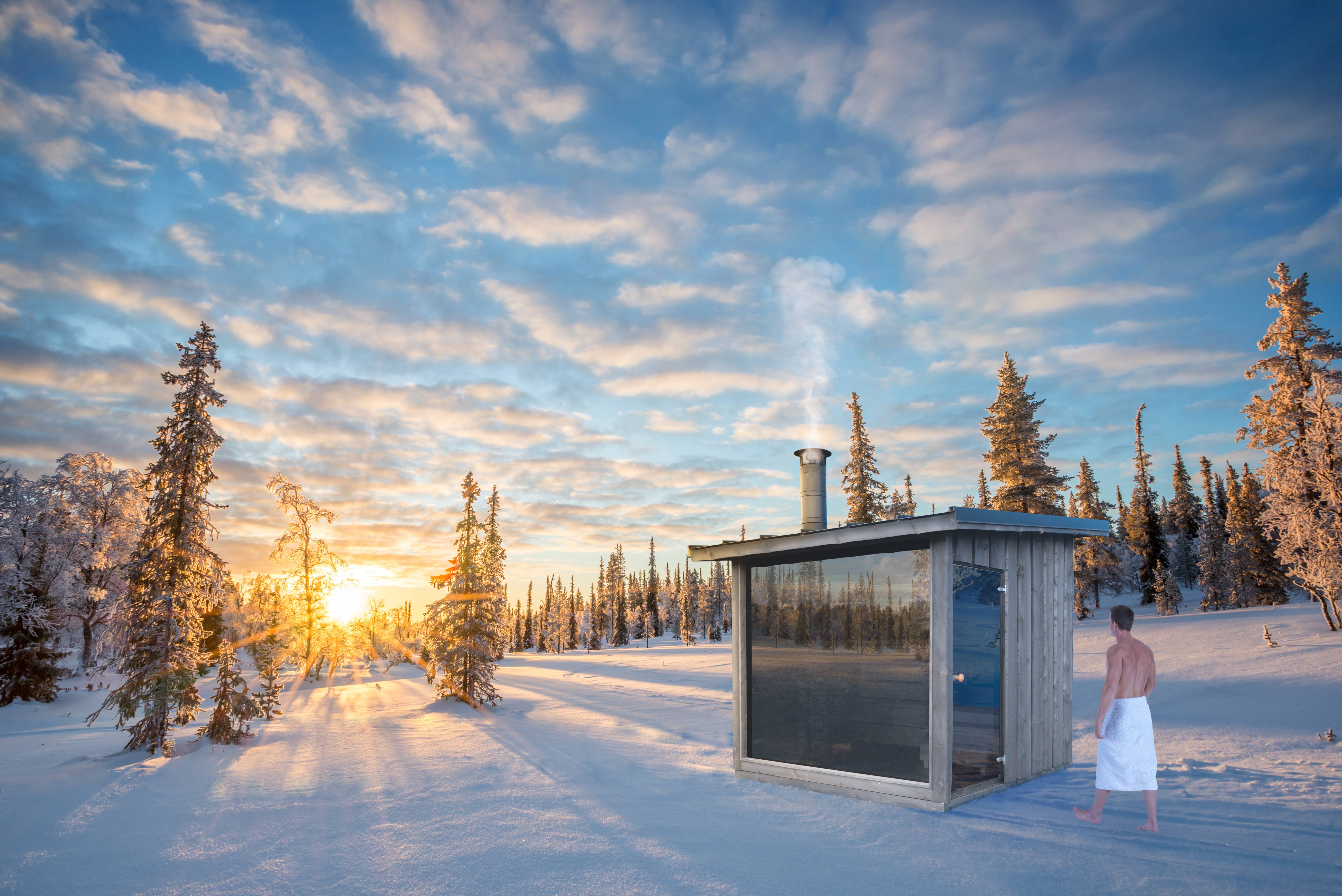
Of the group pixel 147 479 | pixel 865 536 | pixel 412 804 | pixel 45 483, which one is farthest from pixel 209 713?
pixel 865 536

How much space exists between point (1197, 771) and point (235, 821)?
44.8 ft

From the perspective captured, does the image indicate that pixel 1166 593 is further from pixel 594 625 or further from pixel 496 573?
pixel 594 625

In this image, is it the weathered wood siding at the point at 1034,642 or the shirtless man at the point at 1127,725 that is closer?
the shirtless man at the point at 1127,725

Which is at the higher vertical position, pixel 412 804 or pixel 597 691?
pixel 412 804

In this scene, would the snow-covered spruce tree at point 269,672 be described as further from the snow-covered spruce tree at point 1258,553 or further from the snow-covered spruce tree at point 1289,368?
the snow-covered spruce tree at point 1258,553

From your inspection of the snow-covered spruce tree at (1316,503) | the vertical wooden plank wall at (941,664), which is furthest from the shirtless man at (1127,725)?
the snow-covered spruce tree at (1316,503)

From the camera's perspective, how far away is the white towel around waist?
672 cm

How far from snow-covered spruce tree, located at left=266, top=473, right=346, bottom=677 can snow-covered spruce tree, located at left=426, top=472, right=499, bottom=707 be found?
42.6ft

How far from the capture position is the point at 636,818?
25.9 feet

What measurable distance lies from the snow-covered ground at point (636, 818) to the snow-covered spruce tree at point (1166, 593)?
87.0 ft

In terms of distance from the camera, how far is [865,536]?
845cm

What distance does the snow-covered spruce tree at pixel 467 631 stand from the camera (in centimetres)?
2020

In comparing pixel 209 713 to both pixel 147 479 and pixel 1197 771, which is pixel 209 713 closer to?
pixel 147 479

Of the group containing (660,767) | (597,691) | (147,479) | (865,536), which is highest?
(147,479)
